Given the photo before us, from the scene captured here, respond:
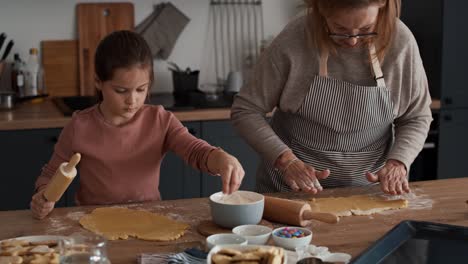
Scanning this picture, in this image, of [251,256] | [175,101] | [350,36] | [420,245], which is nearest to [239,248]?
[251,256]

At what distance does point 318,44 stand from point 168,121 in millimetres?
450

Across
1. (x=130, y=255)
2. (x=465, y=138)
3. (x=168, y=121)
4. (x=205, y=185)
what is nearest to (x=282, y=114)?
(x=168, y=121)

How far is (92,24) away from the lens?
11.5 ft

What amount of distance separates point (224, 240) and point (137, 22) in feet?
7.29

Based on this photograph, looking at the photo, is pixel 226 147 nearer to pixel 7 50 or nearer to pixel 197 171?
pixel 197 171

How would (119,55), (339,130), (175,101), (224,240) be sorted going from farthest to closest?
(175,101)
(339,130)
(119,55)
(224,240)

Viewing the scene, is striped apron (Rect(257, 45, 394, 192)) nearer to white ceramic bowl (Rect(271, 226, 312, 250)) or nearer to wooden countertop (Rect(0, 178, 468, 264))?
wooden countertop (Rect(0, 178, 468, 264))

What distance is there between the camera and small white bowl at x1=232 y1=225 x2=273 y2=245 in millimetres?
1562

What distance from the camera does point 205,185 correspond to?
3.27 m

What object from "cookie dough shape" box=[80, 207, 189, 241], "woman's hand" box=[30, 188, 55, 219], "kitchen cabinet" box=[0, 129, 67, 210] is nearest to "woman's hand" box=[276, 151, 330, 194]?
"cookie dough shape" box=[80, 207, 189, 241]

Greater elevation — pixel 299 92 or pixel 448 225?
pixel 299 92

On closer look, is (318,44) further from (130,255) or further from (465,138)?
(465,138)

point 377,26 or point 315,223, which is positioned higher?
point 377,26

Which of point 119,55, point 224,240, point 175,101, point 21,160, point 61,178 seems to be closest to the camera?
point 224,240
